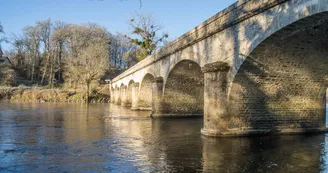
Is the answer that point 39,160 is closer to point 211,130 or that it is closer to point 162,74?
point 211,130

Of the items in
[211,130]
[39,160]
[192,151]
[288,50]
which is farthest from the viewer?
[211,130]

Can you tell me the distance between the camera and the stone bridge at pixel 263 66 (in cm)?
782

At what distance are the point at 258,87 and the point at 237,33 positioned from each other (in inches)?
81.3

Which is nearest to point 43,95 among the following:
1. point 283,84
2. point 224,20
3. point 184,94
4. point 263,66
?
point 184,94

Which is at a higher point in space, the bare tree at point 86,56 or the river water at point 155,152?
the bare tree at point 86,56

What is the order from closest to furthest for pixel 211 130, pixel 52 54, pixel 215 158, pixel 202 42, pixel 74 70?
pixel 215 158 → pixel 211 130 → pixel 202 42 → pixel 74 70 → pixel 52 54

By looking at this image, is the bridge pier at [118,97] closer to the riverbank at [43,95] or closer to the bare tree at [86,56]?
the bare tree at [86,56]

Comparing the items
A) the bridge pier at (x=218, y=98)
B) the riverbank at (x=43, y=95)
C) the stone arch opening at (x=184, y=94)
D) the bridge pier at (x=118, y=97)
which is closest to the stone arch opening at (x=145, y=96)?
the stone arch opening at (x=184, y=94)

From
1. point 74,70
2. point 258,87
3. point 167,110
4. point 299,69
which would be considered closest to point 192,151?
point 258,87

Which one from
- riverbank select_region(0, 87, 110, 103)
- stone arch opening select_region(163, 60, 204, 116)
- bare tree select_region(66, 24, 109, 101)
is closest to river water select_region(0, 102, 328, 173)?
stone arch opening select_region(163, 60, 204, 116)

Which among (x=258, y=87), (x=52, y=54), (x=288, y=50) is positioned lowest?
(x=258, y=87)

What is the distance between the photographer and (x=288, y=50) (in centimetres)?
898

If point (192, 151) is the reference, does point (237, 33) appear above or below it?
above

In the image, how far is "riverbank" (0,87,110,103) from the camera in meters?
41.2
